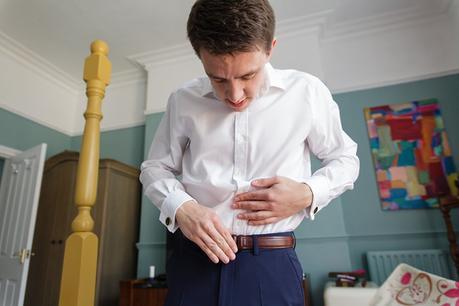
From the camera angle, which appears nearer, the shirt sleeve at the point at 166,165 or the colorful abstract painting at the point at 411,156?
the shirt sleeve at the point at 166,165

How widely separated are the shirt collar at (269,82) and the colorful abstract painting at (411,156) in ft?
8.13

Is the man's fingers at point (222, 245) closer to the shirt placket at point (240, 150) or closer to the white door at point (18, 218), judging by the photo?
the shirt placket at point (240, 150)

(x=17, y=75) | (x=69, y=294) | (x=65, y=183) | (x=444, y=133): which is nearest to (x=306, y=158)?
(x=69, y=294)

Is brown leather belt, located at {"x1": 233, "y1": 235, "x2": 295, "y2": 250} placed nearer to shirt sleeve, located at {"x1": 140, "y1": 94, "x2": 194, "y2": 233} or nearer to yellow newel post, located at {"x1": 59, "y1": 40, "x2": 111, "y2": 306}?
shirt sleeve, located at {"x1": 140, "y1": 94, "x2": 194, "y2": 233}

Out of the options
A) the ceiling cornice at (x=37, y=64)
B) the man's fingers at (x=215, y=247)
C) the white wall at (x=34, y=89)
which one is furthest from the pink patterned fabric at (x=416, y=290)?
the ceiling cornice at (x=37, y=64)

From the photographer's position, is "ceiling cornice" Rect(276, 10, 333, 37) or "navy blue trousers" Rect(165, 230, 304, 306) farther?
"ceiling cornice" Rect(276, 10, 333, 37)

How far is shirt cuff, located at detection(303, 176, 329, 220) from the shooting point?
2.20 ft

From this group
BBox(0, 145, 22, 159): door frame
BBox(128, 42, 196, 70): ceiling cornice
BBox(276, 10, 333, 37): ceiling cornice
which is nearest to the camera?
BBox(276, 10, 333, 37): ceiling cornice

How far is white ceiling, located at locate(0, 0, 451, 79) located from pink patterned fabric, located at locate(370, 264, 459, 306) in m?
2.62

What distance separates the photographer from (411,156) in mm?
2816

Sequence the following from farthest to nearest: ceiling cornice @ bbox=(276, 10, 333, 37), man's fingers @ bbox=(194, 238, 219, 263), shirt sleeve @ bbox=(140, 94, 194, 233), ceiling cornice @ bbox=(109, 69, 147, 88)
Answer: ceiling cornice @ bbox=(109, 69, 147, 88)
ceiling cornice @ bbox=(276, 10, 333, 37)
shirt sleeve @ bbox=(140, 94, 194, 233)
man's fingers @ bbox=(194, 238, 219, 263)

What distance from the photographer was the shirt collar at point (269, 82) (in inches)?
30.0

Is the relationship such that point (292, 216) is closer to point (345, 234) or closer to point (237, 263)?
point (237, 263)

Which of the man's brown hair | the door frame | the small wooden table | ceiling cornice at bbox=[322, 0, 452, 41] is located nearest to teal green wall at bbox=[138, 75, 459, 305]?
the small wooden table
